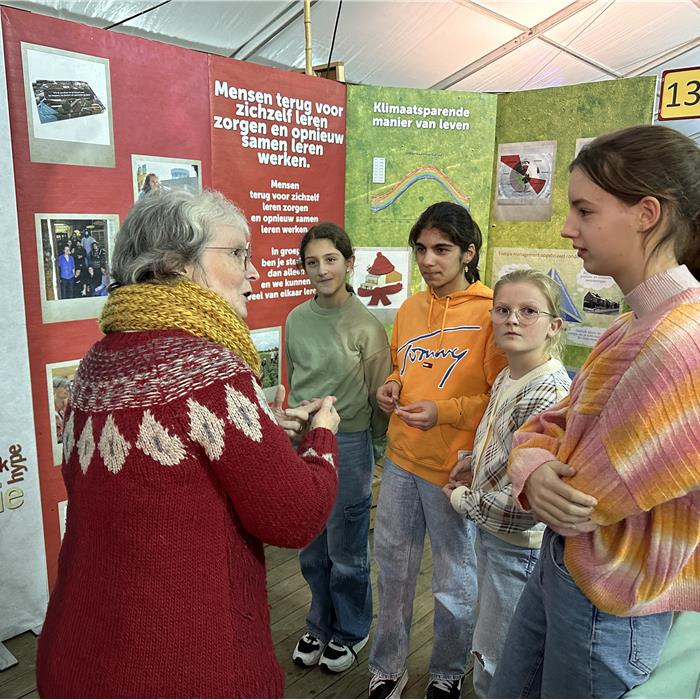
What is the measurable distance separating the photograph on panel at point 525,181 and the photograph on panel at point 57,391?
2.64 meters

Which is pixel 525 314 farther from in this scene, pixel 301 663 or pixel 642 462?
pixel 301 663

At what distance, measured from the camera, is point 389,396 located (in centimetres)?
201

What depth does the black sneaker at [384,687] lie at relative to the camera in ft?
6.80

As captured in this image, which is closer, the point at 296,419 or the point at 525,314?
the point at 296,419

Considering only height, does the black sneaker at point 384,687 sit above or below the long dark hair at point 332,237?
below

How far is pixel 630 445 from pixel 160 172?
2301 mm

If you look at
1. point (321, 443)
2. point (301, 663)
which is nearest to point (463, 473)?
point (321, 443)

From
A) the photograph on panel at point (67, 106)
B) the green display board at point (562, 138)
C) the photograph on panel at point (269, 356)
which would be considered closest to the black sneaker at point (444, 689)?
the photograph on panel at point (269, 356)

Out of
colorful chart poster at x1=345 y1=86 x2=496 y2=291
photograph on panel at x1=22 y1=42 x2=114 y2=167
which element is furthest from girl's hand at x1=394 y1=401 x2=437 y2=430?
colorful chart poster at x1=345 y1=86 x2=496 y2=291

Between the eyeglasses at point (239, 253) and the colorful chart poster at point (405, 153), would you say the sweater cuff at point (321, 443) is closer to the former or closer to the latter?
the eyeglasses at point (239, 253)

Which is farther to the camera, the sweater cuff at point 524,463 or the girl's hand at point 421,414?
the girl's hand at point 421,414


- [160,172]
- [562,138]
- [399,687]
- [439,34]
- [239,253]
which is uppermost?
[439,34]

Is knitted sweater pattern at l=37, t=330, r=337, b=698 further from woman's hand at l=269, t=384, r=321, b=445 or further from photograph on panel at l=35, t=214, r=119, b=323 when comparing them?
photograph on panel at l=35, t=214, r=119, b=323

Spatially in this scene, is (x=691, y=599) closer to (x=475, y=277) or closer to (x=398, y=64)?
(x=475, y=277)
